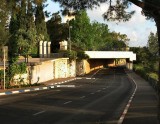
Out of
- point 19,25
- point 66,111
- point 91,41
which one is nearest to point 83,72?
point 91,41

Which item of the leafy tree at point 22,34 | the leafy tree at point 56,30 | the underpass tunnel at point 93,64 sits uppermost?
the leafy tree at point 56,30

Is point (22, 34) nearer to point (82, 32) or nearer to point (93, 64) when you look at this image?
point (93, 64)

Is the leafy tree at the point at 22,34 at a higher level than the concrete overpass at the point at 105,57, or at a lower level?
higher

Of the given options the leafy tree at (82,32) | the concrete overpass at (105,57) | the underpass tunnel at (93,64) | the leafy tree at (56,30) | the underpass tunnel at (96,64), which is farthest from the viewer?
the leafy tree at (82,32)

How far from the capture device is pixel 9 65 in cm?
4566

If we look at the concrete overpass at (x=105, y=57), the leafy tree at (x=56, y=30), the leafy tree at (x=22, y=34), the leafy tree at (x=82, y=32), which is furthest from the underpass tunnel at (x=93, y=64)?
the leafy tree at (x=22, y=34)

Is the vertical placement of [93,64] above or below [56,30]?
below

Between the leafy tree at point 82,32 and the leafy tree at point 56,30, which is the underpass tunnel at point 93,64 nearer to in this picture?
the leafy tree at point 82,32

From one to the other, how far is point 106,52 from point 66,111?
83.4 meters

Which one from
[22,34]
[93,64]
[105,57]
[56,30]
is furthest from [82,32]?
[22,34]

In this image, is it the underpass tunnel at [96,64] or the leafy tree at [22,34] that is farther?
the underpass tunnel at [96,64]

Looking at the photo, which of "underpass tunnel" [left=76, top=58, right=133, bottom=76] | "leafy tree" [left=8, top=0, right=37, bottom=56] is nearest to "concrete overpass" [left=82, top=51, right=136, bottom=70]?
"underpass tunnel" [left=76, top=58, right=133, bottom=76]

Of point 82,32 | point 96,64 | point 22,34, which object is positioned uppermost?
point 82,32

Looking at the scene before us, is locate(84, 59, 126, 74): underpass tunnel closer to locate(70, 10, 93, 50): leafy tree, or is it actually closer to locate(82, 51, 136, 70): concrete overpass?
locate(82, 51, 136, 70): concrete overpass
